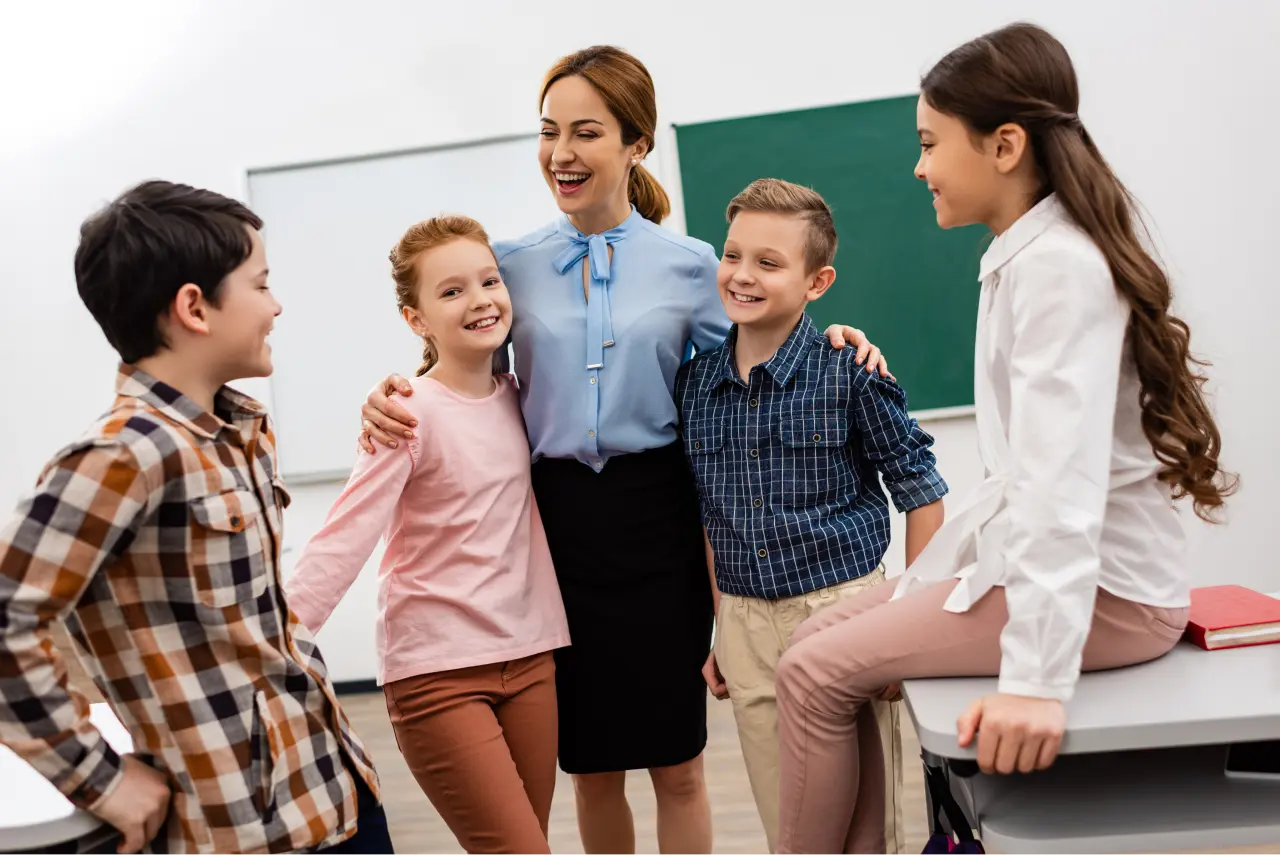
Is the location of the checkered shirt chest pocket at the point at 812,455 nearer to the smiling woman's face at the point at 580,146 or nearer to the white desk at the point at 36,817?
the smiling woman's face at the point at 580,146

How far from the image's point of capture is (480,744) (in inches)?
65.0

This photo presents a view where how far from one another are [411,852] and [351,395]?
1.94 meters

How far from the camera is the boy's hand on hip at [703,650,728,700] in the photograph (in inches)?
71.4

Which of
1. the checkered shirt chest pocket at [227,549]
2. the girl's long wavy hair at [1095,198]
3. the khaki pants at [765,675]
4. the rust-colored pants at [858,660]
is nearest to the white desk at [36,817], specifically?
the checkered shirt chest pocket at [227,549]

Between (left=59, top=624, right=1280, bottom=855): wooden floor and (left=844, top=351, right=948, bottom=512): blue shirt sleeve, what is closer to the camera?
(left=844, top=351, right=948, bottom=512): blue shirt sleeve

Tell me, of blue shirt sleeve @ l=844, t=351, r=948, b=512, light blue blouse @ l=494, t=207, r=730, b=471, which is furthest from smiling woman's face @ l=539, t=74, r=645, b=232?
blue shirt sleeve @ l=844, t=351, r=948, b=512

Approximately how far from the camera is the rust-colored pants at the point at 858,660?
1300 mm

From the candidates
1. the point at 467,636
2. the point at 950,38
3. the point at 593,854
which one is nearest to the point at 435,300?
the point at 467,636

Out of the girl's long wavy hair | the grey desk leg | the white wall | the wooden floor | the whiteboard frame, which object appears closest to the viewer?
the grey desk leg

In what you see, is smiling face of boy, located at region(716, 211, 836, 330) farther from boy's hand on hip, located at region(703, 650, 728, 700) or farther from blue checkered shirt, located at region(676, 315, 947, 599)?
boy's hand on hip, located at region(703, 650, 728, 700)

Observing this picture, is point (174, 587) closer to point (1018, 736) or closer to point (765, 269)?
point (1018, 736)

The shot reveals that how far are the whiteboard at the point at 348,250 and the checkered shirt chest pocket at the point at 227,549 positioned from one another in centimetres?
302

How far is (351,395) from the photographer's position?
423cm

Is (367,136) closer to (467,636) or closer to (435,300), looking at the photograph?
(435,300)
